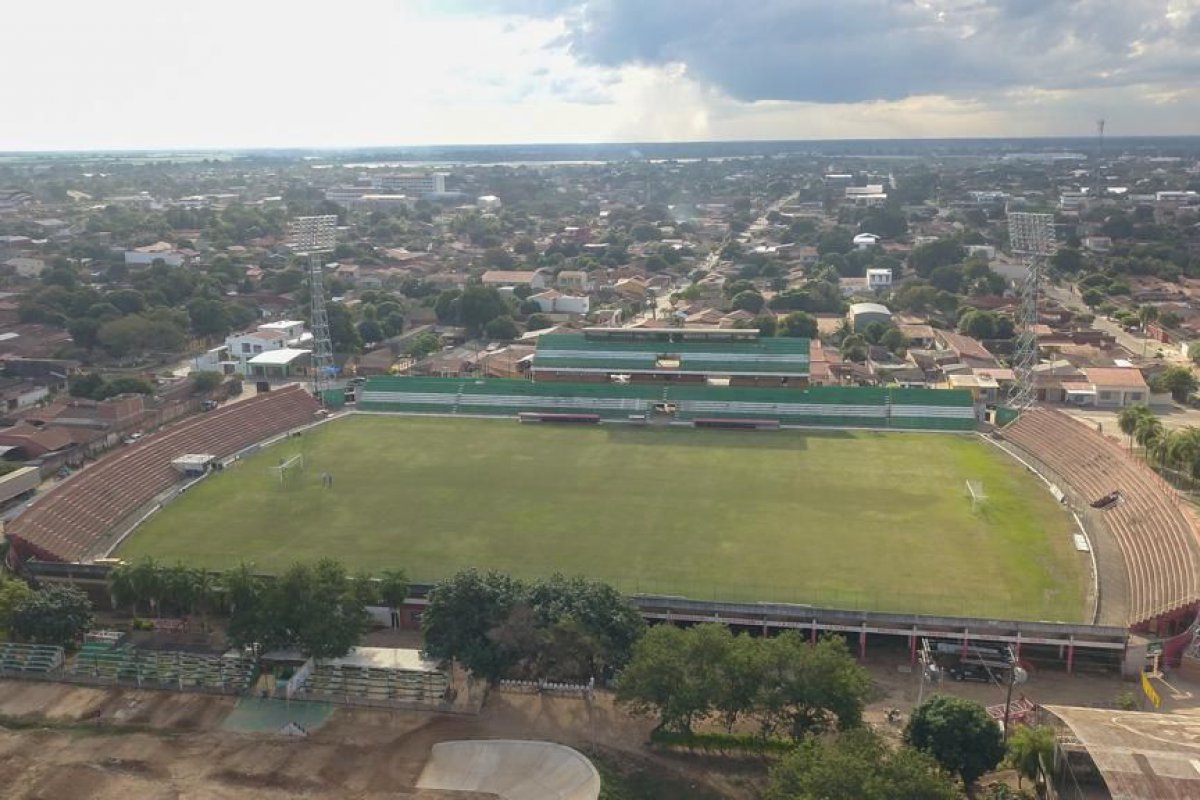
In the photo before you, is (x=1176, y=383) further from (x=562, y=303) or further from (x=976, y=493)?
(x=562, y=303)

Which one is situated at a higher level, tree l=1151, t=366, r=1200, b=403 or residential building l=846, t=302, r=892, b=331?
residential building l=846, t=302, r=892, b=331

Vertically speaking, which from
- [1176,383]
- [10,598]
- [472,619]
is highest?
[1176,383]

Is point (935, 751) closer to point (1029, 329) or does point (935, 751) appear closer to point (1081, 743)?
point (1081, 743)

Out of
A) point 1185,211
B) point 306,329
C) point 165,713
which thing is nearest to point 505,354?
point 306,329

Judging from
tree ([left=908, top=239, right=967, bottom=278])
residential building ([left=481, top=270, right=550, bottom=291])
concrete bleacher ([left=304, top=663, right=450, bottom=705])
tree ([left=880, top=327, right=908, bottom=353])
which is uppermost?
tree ([left=908, top=239, right=967, bottom=278])

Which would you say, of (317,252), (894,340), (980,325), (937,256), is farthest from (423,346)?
(937,256)

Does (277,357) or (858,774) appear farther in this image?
(277,357)

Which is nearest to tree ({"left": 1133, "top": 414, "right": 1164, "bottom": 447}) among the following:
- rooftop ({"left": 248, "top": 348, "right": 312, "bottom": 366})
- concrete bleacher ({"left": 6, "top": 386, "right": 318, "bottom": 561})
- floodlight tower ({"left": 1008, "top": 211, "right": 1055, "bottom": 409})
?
floodlight tower ({"left": 1008, "top": 211, "right": 1055, "bottom": 409})

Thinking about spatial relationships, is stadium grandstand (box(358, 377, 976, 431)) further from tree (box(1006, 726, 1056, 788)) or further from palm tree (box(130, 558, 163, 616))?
tree (box(1006, 726, 1056, 788))
